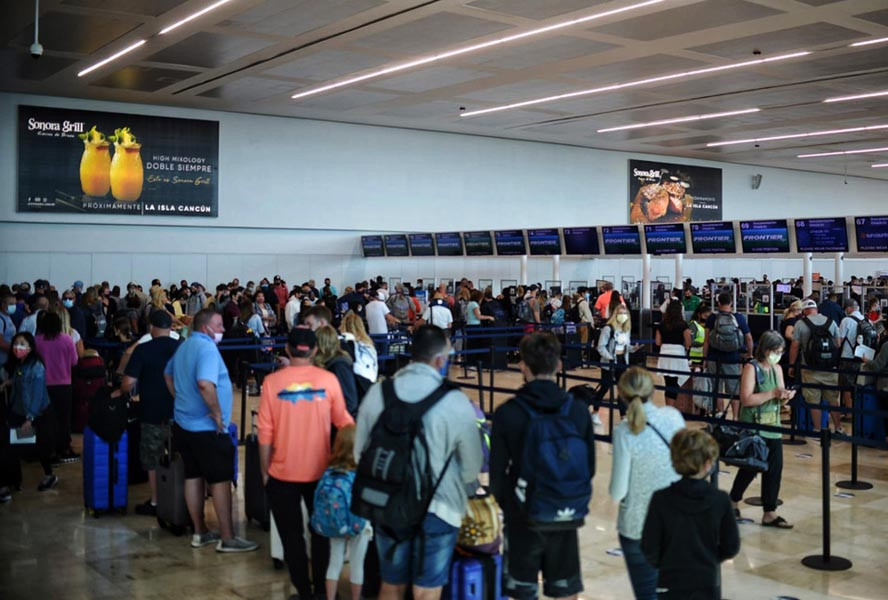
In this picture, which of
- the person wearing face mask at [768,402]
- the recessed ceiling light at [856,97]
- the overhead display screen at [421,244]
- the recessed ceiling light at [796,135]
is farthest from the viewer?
the recessed ceiling light at [796,135]

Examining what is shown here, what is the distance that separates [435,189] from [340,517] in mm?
25431

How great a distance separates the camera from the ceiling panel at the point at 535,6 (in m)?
14.4

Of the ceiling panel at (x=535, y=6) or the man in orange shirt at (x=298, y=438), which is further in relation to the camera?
the ceiling panel at (x=535, y=6)

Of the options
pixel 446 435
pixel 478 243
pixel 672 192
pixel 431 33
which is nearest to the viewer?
pixel 446 435

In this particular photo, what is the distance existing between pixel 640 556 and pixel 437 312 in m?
11.6

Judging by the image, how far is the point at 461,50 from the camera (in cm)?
1778

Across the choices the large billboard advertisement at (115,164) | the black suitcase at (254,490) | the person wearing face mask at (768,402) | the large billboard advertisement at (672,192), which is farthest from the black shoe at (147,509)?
the large billboard advertisement at (672,192)

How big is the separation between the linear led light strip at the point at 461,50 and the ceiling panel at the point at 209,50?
2.98 m

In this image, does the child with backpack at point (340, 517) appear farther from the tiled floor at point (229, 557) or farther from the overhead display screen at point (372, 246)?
the overhead display screen at point (372, 246)

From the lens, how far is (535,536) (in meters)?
4.15

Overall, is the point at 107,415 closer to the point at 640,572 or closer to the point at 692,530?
the point at 640,572

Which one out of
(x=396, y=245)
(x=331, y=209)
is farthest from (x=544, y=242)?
(x=331, y=209)

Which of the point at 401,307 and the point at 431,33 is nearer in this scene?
the point at 431,33

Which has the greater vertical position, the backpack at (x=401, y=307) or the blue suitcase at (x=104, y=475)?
the backpack at (x=401, y=307)
